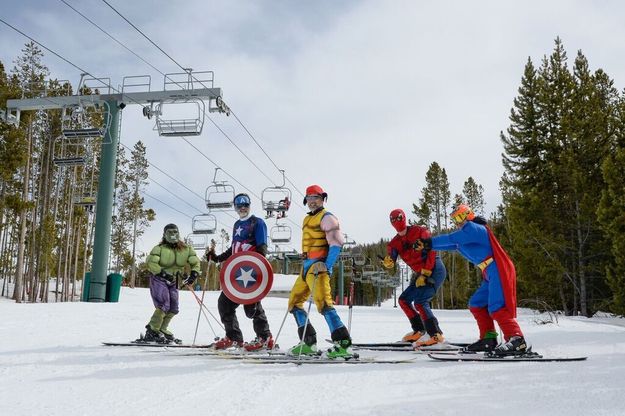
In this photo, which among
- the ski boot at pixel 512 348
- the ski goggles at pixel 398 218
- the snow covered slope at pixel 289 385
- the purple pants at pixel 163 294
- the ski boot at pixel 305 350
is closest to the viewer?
the snow covered slope at pixel 289 385

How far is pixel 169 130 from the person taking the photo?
1698 cm

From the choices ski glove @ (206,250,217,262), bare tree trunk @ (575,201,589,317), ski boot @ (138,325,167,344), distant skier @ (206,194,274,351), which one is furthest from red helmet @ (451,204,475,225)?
bare tree trunk @ (575,201,589,317)

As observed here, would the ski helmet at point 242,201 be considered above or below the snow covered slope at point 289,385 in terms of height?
above

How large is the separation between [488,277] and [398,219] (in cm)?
195

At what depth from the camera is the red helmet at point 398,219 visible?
721 centimetres

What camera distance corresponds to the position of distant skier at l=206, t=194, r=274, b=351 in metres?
6.38

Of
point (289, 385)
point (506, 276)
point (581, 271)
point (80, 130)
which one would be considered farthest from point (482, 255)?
point (581, 271)

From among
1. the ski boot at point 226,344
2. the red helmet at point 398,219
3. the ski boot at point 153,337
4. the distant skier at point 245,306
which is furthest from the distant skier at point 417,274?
the ski boot at point 153,337

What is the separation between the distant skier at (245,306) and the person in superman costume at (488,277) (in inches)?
89.0

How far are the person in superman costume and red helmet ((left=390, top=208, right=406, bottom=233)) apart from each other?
4.12 ft

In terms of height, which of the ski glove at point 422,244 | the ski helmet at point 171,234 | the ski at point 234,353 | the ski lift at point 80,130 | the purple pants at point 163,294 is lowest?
the ski at point 234,353

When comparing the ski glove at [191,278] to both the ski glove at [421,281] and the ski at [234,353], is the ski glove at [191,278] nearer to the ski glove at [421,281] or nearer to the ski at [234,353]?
the ski at [234,353]

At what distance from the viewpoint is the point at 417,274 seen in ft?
23.4

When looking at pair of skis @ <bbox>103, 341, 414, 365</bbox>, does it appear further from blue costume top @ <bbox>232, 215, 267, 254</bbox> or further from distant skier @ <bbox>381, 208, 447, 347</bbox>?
distant skier @ <bbox>381, 208, 447, 347</bbox>
